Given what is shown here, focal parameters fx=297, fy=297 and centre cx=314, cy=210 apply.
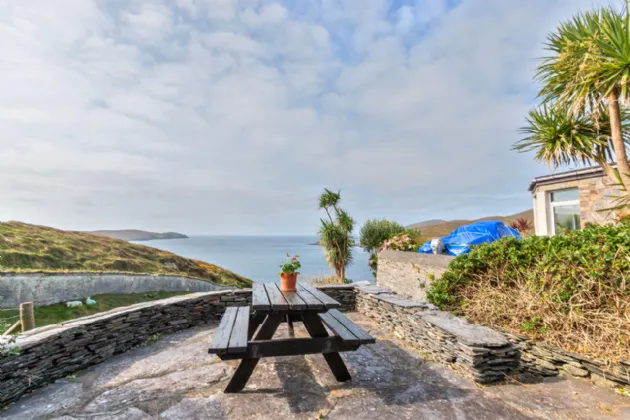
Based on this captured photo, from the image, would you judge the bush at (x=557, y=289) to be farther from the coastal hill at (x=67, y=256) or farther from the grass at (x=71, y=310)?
the coastal hill at (x=67, y=256)

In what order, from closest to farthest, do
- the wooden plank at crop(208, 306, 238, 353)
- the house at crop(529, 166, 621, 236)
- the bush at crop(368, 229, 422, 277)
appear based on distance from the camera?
the wooden plank at crop(208, 306, 238, 353) → the house at crop(529, 166, 621, 236) → the bush at crop(368, 229, 422, 277)

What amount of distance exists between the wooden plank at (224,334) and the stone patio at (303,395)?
0.52 m

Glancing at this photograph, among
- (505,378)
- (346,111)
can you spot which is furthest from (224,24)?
(505,378)

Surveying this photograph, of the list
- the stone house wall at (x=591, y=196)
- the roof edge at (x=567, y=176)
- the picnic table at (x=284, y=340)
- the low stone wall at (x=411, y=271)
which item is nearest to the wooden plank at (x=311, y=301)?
the picnic table at (x=284, y=340)

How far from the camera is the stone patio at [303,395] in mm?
2391

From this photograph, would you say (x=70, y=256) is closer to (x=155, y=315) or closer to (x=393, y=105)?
(x=155, y=315)

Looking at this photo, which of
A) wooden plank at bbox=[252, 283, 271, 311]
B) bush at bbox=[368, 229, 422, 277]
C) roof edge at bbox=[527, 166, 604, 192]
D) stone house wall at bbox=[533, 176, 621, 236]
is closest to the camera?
wooden plank at bbox=[252, 283, 271, 311]

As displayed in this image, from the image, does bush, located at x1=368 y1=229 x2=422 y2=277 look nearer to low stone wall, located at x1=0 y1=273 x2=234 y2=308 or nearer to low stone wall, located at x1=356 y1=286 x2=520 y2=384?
low stone wall, located at x1=356 y1=286 x2=520 y2=384

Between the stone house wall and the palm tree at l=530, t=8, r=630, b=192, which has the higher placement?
the palm tree at l=530, t=8, r=630, b=192

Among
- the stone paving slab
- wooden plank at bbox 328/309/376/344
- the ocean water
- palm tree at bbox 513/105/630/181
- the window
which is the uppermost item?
palm tree at bbox 513/105/630/181

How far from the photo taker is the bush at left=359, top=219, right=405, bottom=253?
1290 centimetres

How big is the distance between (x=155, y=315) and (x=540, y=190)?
1189cm

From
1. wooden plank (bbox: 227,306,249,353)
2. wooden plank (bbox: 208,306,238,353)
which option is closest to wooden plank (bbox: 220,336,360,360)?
wooden plank (bbox: 227,306,249,353)

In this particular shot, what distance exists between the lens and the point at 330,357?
294cm
